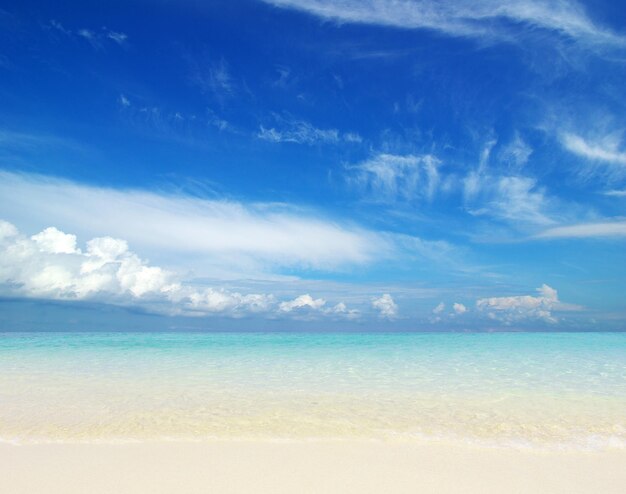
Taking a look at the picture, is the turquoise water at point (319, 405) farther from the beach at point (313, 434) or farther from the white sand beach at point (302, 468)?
the white sand beach at point (302, 468)

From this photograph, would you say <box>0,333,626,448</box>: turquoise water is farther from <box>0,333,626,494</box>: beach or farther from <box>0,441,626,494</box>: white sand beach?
<box>0,441,626,494</box>: white sand beach

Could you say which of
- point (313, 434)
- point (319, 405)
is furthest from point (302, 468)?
point (319, 405)

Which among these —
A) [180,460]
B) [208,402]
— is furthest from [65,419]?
[180,460]

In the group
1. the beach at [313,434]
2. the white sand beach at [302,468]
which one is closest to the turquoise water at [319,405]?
the beach at [313,434]

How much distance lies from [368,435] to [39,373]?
13.4 meters

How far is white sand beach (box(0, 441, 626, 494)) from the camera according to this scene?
17.4 ft

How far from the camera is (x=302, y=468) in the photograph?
19.7 feet

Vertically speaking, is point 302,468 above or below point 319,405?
below

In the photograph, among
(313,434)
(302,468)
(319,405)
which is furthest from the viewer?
(319,405)

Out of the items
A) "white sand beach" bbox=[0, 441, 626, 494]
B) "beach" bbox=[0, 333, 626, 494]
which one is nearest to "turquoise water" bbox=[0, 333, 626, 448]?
"beach" bbox=[0, 333, 626, 494]

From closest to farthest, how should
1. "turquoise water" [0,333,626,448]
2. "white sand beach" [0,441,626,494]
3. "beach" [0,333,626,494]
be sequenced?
1. "white sand beach" [0,441,626,494]
2. "beach" [0,333,626,494]
3. "turquoise water" [0,333,626,448]

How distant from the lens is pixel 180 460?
6277 millimetres

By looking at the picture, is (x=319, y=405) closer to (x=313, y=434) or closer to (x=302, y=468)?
(x=313, y=434)

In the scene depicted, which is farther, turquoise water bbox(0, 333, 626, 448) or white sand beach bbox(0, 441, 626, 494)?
turquoise water bbox(0, 333, 626, 448)
